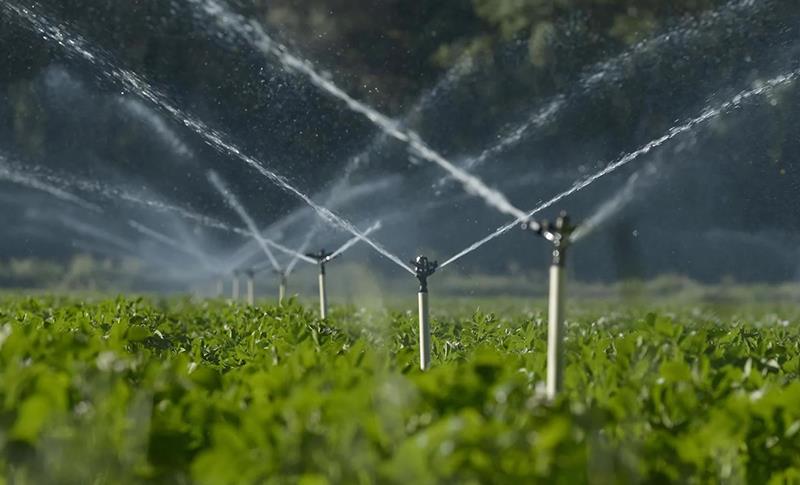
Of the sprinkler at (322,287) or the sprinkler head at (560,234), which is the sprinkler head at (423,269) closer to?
the sprinkler head at (560,234)

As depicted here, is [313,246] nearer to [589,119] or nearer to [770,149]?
[589,119]

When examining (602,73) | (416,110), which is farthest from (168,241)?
(602,73)

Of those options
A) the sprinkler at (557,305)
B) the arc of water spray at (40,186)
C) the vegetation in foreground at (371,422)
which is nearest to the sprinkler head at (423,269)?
the vegetation in foreground at (371,422)

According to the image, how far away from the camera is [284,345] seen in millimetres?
5844

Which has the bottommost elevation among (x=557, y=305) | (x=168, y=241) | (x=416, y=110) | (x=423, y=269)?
(x=557, y=305)

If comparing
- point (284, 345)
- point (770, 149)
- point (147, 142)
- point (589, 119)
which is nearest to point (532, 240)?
point (589, 119)

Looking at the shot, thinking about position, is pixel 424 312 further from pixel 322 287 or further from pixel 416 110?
pixel 416 110

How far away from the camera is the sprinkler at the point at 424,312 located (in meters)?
7.09

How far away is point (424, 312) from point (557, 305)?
104 inches

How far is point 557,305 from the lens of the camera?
460cm

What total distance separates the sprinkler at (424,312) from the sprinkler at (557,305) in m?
2.30

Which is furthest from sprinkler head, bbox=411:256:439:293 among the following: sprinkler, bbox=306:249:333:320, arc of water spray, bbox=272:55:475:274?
arc of water spray, bbox=272:55:475:274

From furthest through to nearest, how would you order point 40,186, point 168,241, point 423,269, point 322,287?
point 40,186 < point 168,241 < point 322,287 < point 423,269

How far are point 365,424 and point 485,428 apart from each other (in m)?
0.37
